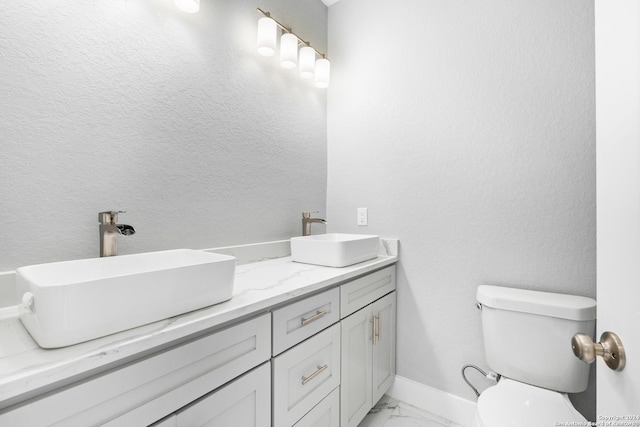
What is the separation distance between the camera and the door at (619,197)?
488 millimetres

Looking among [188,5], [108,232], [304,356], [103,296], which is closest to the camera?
Result: [103,296]

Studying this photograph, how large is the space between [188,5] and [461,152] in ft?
4.64

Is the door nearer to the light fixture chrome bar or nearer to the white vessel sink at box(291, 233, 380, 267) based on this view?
the white vessel sink at box(291, 233, 380, 267)

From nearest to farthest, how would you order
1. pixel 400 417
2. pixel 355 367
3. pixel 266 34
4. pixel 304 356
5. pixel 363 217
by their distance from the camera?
pixel 304 356
pixel 355 367
pixel 266 34
pixel 400 417
pixel 363 217

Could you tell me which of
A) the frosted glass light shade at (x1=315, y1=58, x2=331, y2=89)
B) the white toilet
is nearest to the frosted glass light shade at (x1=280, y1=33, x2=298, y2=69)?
the frosted glass light shade at (x1=315, y1=58, x2=331, y2=89)

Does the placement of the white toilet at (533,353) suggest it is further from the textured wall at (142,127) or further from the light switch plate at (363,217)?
the textured wall at (142,127)

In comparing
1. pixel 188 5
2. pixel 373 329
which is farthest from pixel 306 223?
pixel 188 5

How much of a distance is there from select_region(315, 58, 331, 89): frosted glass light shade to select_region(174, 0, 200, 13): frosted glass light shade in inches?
31.3

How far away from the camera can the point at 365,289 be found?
4.88 feet

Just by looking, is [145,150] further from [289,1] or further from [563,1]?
[563,1]

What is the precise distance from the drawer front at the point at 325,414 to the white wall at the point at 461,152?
0.65 meters

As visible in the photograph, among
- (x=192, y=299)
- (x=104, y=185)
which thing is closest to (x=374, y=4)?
(x=104, y=185)

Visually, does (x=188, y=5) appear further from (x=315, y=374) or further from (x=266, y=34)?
(x=315, y=374)

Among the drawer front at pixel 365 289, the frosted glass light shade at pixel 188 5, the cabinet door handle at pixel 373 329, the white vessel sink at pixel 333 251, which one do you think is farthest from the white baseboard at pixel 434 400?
the frosted glass light shade at pixel 188 5
